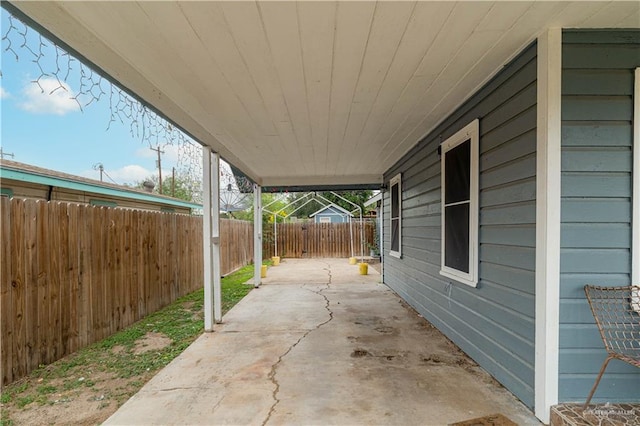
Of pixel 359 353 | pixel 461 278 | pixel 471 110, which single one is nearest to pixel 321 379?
pixel 359 353

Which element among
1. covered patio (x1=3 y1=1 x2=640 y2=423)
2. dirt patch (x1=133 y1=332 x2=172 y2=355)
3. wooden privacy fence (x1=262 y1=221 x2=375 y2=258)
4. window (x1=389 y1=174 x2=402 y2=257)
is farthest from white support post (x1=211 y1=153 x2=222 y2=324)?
wooden privacy fence (x1=262 y1=221 x2=375 y2=258)

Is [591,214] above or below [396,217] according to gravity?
above

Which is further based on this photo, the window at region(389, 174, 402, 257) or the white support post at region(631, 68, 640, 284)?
the window at region(389, 174, 402, 257)

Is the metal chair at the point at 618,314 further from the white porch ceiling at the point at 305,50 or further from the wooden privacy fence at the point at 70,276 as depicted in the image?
the wooden privacy fence at the point at 70,276

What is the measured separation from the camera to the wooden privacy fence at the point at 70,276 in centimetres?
240

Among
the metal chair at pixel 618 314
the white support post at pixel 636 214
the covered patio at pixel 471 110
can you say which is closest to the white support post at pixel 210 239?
the covered patio at pixel 471 110

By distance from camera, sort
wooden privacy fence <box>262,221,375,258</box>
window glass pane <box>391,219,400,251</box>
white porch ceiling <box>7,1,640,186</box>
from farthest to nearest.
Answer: wooden privacy fence <box>262,221,375,258</box>
window glass pane <box>391,219,400,251</box>
white porch ceiling <box>7,1,640,186</box>

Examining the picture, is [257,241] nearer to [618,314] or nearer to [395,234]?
[395,234]

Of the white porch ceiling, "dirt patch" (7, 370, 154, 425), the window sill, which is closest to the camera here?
the white porch ceiling

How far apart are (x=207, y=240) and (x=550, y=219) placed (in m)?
3.48

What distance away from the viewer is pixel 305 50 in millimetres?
2010

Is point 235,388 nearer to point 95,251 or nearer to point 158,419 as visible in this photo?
point 158,419

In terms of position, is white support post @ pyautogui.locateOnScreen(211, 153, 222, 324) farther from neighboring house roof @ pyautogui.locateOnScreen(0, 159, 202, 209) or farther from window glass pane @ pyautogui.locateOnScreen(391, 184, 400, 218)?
window glass pane @ pyautogui.locateOnScreen(391, 184, 400, 218)

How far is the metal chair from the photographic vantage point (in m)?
1.83
